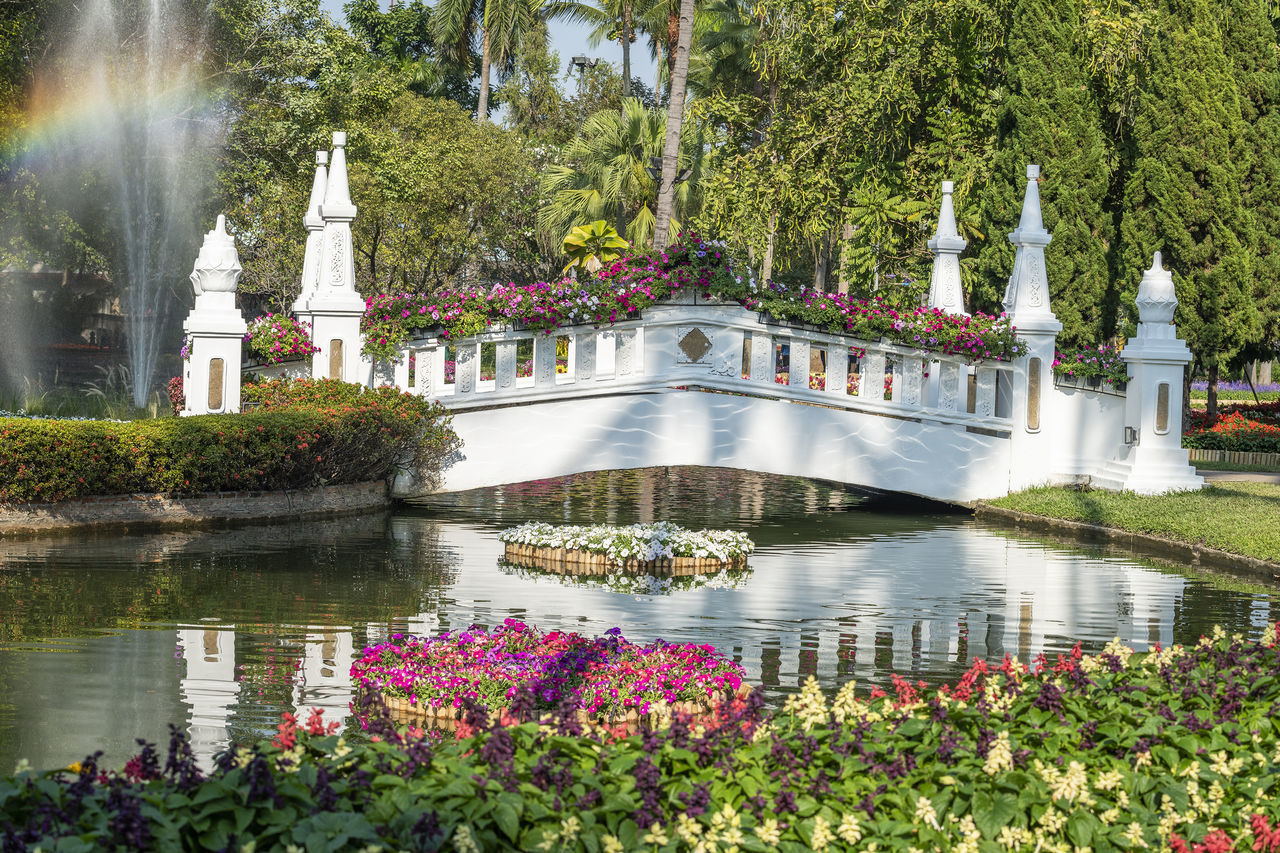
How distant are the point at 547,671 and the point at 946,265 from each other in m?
14.8

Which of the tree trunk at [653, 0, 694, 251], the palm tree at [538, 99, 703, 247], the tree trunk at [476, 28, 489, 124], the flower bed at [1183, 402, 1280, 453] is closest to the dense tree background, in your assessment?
the flower bed at [1183, 402, 1280, 453]

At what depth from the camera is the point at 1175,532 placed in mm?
14594

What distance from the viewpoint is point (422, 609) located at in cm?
1030

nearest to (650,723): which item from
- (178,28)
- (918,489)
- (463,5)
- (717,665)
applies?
(717,665)

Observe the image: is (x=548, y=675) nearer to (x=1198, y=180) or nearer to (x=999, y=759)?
(x=999, y=759)

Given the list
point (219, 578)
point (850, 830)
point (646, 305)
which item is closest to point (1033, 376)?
point (646, 305)

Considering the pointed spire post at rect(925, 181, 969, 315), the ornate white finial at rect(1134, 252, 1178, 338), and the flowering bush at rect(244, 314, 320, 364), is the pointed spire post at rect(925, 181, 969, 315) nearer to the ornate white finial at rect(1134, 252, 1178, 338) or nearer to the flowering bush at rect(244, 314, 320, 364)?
the ornate white finial at rect(1134, 252, 1178, 338)

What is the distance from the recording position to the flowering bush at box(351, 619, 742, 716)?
7.09 m

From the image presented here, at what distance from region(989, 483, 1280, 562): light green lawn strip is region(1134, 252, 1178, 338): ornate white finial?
215cm

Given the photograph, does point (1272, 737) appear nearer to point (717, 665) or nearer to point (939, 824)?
point (939, 824)

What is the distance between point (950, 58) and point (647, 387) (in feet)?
45.7

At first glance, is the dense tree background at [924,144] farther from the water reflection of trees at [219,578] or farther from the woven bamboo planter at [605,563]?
the woven bamboo planter at [605,563]

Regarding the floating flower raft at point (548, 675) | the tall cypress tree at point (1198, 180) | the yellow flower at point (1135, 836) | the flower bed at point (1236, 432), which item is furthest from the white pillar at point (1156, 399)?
the yellow flower at point (1135, 836)

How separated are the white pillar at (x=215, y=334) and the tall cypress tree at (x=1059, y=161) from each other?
16.2 meters
